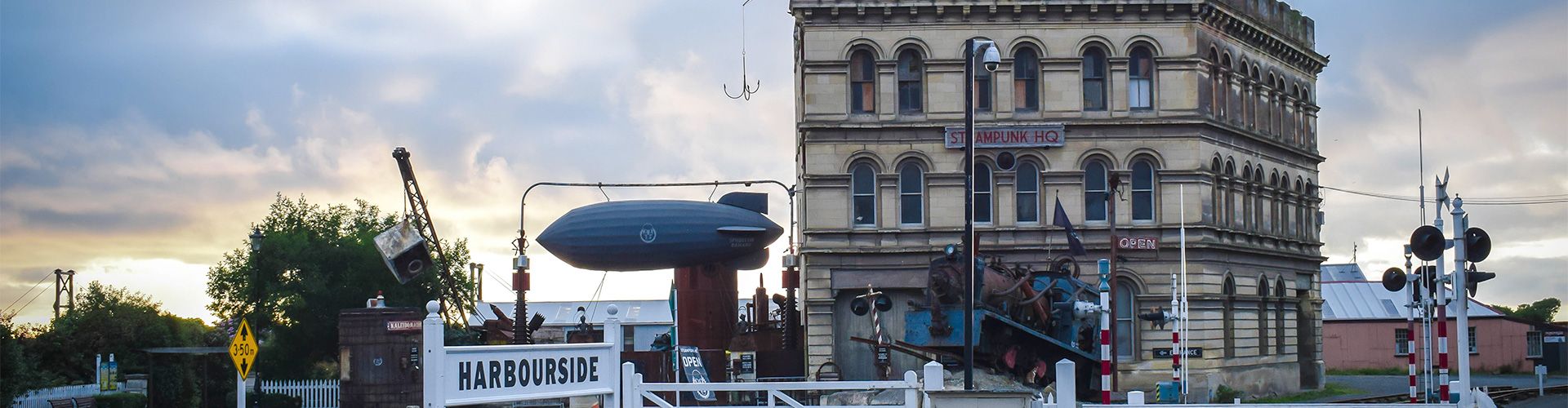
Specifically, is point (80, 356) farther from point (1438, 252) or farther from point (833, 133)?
point (1438, 252)

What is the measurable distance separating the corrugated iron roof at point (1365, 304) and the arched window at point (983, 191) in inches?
1413

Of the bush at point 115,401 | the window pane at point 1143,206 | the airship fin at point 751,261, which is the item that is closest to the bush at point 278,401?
the bush at point 115,401

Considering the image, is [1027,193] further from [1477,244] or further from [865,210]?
[1477,244]

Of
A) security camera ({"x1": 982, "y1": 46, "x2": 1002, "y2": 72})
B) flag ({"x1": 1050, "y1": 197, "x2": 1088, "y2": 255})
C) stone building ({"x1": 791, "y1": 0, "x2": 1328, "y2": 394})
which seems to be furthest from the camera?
stone building ({"x1": 791, "y1": 0, "x2": 1328, "y2": 394})

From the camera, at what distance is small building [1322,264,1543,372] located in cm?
6931

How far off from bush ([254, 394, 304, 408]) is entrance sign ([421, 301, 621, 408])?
3378 cm

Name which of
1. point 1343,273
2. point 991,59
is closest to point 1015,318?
point 991,59

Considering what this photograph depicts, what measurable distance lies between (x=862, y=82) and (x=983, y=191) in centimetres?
406

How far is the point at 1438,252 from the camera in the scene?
837 inches

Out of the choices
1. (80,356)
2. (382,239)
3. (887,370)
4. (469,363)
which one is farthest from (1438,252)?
(80,356)

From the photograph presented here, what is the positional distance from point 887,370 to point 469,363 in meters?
25.8

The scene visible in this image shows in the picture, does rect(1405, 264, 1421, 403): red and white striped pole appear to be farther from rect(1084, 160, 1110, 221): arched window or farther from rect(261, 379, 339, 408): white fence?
rect(261, 379, 339, 408): white fence

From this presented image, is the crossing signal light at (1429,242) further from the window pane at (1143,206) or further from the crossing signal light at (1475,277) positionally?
the window pane at (1143,206)

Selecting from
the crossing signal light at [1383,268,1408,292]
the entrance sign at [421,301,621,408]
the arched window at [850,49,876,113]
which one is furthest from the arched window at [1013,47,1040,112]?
the entrance sign at [421,301,621,408]
